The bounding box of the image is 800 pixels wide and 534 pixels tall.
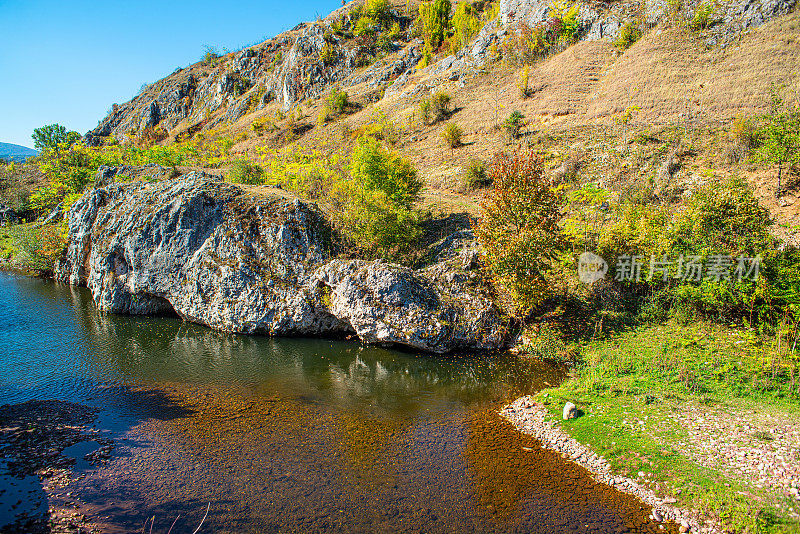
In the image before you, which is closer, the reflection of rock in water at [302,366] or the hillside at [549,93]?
the reflection of rock in water at [302,366]

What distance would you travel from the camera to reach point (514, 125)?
152 ft

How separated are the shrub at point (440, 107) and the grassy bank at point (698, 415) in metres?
45.8

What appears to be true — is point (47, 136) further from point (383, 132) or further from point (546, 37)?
point (546, 37)

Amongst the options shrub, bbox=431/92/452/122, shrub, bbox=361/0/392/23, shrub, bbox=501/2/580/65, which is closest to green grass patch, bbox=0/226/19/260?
shrub, bbox=431/92/452/122

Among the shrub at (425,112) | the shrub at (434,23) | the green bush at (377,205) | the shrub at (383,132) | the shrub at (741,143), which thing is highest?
the shrub at (434,23)

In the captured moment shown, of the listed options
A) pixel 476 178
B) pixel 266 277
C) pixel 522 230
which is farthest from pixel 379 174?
pixel 522 230

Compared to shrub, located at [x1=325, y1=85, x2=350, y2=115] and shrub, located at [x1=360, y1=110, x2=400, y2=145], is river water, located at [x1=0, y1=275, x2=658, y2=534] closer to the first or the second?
shrub, located at [x1=360, y1=110, x2=400, y2=145]

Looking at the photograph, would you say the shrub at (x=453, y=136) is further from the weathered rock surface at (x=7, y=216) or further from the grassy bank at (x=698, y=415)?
the weathered rock surface at (x=7, y=216)

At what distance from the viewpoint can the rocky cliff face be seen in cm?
2028

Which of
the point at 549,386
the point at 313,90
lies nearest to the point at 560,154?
the point at 549,386

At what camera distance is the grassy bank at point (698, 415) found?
985cm

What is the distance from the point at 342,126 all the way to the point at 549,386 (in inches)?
2351

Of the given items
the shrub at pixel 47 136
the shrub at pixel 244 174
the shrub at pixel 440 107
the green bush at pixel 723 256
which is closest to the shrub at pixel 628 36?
the shrub at pixel 440 107

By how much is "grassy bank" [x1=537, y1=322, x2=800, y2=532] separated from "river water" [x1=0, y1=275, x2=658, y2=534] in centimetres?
162
